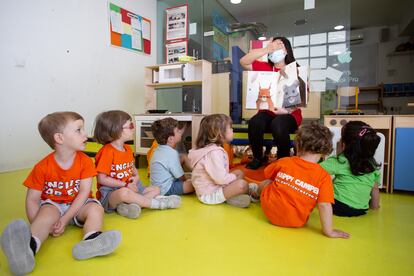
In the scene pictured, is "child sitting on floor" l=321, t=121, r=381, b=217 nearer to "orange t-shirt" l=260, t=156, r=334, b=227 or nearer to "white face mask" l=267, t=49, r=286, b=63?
"orange t-shirt" l=260, t=156, r=334, b=227

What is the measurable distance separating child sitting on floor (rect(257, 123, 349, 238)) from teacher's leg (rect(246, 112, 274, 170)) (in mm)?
832

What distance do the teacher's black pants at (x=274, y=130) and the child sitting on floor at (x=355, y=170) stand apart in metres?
0.58

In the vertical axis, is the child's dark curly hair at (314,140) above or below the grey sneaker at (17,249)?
above

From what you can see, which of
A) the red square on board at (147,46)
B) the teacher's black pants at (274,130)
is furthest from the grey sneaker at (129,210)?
the red square on board at (147,46)

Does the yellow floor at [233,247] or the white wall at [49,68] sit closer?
the yellow floor at [233,247]

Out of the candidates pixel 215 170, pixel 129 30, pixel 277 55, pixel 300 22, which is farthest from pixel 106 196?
pixel 300 22

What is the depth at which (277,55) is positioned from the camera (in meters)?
2.31

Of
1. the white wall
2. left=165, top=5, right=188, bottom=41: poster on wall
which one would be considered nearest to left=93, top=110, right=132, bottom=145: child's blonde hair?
the white wall

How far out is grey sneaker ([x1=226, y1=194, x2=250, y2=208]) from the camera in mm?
1690

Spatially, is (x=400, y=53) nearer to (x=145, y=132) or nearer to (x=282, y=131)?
(x=282, y=131)

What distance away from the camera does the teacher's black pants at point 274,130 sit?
2.15m

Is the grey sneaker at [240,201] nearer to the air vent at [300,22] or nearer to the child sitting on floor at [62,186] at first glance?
the child sitting on floor at [62,186]

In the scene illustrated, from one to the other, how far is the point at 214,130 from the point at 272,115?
776 mm

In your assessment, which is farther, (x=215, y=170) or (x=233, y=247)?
(x=215, y=170)
